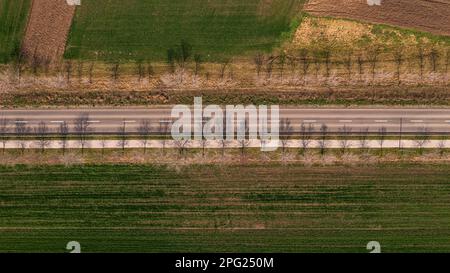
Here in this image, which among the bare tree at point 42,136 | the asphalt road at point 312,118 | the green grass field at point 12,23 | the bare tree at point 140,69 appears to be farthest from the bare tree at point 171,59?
the green grass field at point 12,23

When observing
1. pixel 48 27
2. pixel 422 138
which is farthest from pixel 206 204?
pixel 48 27

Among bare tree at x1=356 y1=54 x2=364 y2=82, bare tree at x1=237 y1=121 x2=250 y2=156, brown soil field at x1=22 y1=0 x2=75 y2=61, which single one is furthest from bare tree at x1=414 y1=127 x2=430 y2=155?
brown soil field at x1=22 y1=0 x2=75 y2=61

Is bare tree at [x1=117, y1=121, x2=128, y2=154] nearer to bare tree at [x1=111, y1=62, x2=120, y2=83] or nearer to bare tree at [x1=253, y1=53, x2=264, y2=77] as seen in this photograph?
bare tree at [x1=111, y1=62, x2=120, y2=83]

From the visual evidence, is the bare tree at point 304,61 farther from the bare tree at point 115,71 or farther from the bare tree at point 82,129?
the bare tree at point 82,129

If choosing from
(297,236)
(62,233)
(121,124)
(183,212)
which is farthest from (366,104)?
(62,233)

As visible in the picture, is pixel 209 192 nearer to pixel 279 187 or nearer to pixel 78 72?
pixel 279 187

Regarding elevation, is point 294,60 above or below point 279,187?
above
